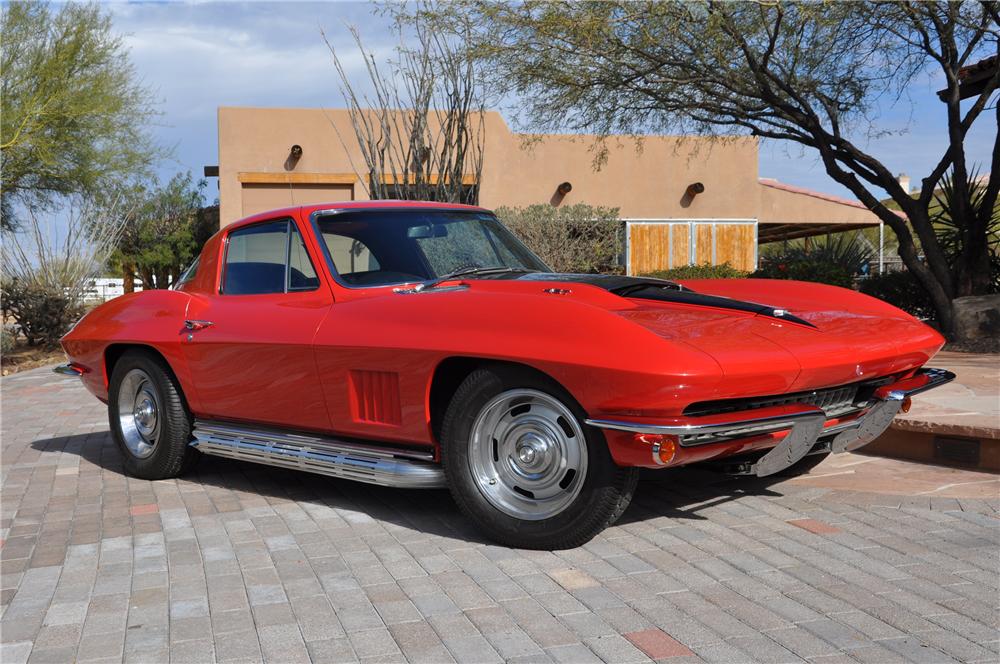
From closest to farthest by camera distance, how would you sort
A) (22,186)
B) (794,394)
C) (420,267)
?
(794,394)
(420,267)
(22,186)

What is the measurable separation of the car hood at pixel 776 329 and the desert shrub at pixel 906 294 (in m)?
7.84

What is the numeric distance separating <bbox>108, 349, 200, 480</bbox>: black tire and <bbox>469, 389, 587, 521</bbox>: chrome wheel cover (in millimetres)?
2096

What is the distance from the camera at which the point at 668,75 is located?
1130 centimetres

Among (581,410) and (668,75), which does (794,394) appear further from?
(668,75)

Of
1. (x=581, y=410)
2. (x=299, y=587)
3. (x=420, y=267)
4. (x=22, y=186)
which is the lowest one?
(x=299, y=587)

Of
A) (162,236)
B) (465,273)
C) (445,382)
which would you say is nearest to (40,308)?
(465,273)

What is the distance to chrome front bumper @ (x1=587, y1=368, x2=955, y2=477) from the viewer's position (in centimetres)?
328

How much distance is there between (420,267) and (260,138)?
1780 cm

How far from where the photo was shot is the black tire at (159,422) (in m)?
5.14

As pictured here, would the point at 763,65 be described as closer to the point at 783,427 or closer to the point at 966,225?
Answer: the point at 966,225

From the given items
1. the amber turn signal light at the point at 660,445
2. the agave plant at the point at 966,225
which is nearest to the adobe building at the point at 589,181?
the agave plant at the point at 966,225

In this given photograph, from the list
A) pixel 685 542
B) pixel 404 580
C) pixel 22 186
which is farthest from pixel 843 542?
pixel 22 186

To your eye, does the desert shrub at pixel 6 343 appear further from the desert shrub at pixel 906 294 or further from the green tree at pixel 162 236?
the green tree at pixel 162 236

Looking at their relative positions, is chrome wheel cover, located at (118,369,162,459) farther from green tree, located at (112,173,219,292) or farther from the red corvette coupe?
green tree, located at (112,173,219,292)
